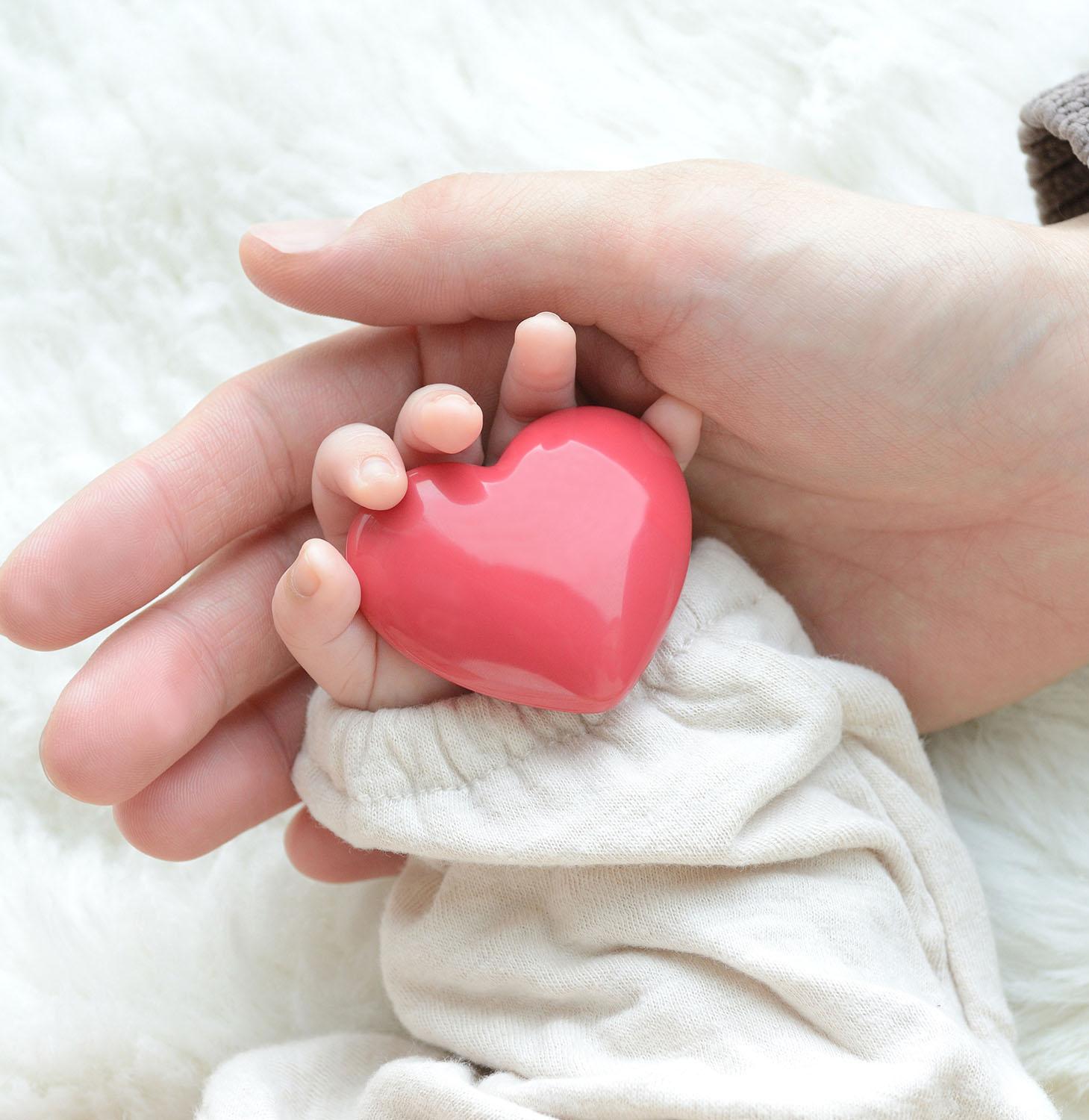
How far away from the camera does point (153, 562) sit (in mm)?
847

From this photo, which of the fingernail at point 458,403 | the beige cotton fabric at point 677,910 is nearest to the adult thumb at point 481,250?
the fingernail at point 458,403

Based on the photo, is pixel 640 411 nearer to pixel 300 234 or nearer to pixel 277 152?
pixel 300 234

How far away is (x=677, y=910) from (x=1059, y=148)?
0.63 m

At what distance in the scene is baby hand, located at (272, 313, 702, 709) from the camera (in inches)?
29.9

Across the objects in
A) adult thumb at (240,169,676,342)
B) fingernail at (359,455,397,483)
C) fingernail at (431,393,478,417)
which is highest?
adult thumb at (240,169,676,342)

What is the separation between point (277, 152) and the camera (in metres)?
1.09

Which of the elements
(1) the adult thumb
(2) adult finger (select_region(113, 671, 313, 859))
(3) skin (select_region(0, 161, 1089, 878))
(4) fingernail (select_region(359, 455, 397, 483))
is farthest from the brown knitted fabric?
(2) adult finger (select_region(113, 671, 313, 859))

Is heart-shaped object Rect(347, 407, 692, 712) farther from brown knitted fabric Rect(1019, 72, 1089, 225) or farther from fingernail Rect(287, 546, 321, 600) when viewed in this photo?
brown knitted fabric Rect(1019, 72, 1089, 225)

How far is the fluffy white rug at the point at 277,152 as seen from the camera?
1.00 metres

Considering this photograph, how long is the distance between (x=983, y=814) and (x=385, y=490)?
0.55 m

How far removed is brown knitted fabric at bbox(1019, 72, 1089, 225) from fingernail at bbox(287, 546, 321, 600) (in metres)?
0.61

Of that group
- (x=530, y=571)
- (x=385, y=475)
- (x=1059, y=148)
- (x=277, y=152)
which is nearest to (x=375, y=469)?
(x=385, y=475)

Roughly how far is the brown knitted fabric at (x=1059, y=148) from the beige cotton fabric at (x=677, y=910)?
399 millimetres

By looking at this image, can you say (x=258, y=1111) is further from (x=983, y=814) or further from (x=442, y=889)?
(x=983, y=814)
